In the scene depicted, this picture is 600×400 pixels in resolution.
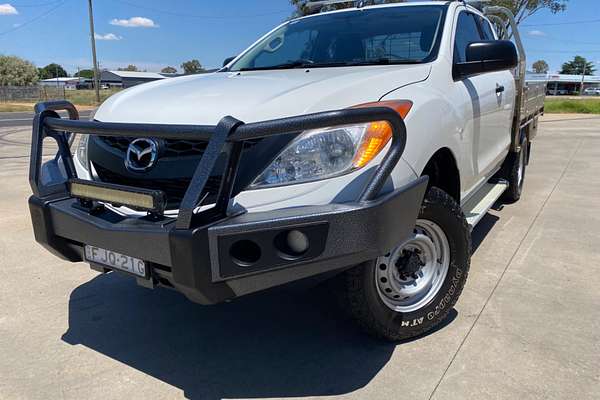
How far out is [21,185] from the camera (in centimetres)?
695

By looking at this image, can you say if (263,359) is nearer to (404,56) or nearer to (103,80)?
(404,56)

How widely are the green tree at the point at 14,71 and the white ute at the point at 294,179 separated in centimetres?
7645

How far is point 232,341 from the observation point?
2.95 m

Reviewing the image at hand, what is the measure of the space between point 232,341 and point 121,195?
3.77 ft

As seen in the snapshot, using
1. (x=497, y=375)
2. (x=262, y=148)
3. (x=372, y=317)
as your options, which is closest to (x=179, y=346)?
(x=372, y=317)

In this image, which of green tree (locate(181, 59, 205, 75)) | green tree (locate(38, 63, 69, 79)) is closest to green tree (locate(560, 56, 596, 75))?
green tree (locate(181, 59, 205, 75))

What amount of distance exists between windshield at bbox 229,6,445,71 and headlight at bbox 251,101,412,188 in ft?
3.91

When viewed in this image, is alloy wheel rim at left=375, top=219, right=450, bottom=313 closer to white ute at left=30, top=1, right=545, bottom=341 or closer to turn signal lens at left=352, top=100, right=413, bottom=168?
white ute at left=30, top=1, right=545, bottom=341

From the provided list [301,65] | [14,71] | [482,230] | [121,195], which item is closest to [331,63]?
[301,65]

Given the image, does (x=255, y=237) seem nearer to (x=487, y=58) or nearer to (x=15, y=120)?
(x=487, y=58)

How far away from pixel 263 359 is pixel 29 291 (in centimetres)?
188

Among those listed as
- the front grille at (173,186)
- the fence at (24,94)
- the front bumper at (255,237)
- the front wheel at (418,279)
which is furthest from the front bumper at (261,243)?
the fence at (24,94)

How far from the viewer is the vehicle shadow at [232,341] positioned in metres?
2.55

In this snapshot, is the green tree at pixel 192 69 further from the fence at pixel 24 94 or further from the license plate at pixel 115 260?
the fence at pixel 24 94
